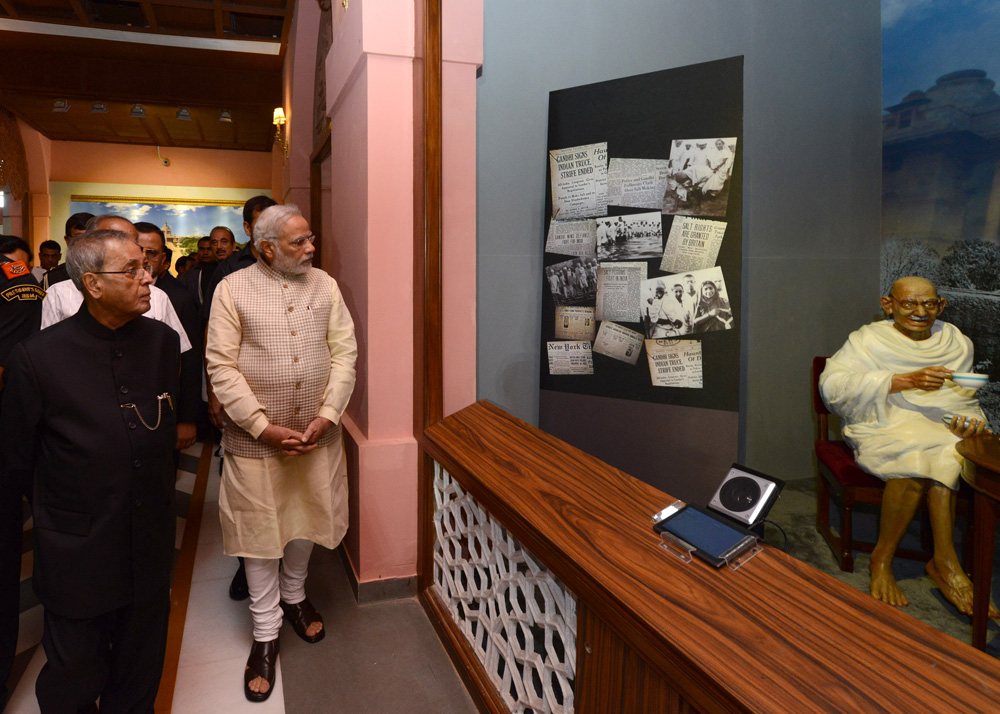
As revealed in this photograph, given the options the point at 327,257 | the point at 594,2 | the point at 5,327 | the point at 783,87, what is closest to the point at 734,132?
the point at 783,87

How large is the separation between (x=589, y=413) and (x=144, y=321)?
1.38 metres

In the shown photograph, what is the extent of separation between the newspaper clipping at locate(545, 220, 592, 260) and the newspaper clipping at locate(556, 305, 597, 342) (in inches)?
6.8

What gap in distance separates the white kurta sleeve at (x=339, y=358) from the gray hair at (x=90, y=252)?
918mm

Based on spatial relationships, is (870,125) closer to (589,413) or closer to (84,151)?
(589,413)

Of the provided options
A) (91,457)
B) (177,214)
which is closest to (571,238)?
(91,457)

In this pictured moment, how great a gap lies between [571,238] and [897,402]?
1220 millimetres

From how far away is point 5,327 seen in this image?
2.56m

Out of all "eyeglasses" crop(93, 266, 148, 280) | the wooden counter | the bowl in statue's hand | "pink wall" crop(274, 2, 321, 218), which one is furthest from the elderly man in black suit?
"pink wall" crop(274, 2, 321, 218)

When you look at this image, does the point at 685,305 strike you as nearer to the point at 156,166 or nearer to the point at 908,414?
the point at 908,414

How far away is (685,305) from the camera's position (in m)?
1.57

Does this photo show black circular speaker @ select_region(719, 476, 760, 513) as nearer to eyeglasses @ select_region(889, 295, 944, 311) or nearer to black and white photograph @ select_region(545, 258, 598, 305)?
eyeglasses @ select_region(889, 295, 944, 311)

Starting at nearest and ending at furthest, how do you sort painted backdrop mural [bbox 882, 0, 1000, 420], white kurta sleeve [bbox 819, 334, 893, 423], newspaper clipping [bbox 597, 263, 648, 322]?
painted backdrop mural [bbox 882, 0, 1000, 420], white kurta sleeve [bbox 819, 334, 893, 423], newspaper clipping [bbox 597, 263, 648, 322]

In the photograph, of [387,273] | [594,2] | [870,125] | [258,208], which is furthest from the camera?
[258,208]

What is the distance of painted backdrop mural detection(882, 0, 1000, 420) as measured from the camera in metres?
0.87
